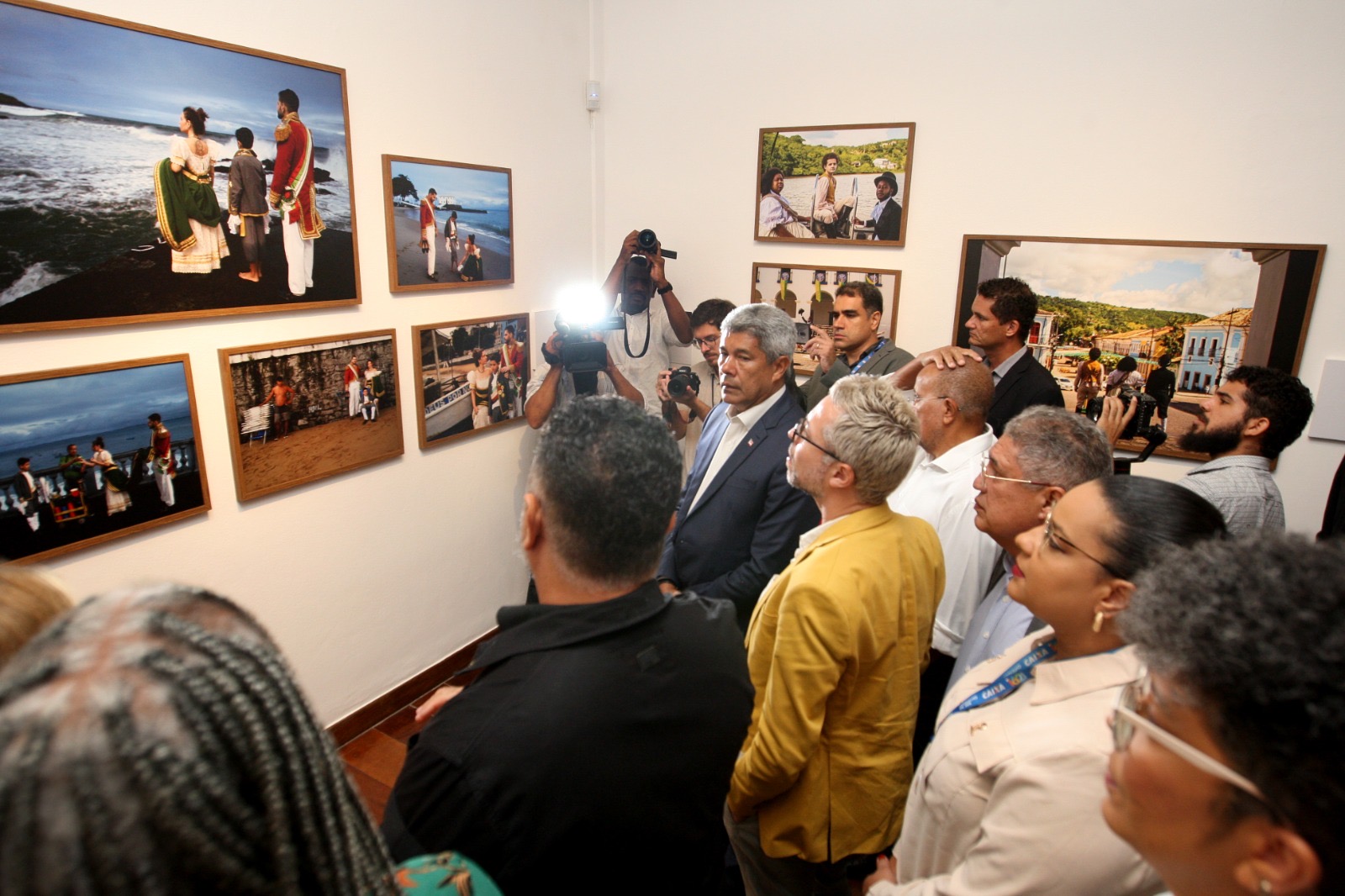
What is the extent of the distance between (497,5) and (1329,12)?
11.4 ft

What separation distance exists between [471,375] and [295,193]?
1.20m

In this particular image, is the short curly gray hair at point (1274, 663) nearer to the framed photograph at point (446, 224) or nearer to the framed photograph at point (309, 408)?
the framed photograph at point (309, 408)

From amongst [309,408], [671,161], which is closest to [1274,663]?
[309,408]

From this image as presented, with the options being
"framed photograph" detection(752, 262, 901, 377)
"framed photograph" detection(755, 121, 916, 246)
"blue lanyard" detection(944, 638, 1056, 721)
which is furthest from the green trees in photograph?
"blue lanyard" detection(944, 638, 1056, 721)

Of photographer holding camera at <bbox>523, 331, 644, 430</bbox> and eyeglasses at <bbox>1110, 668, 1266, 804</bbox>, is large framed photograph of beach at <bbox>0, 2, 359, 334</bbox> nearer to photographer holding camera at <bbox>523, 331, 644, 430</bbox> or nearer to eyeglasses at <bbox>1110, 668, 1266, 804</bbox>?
photographer holding camera at <bbox>523, 331, 644, 430</bbox>

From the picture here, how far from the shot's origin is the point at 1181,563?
80cm

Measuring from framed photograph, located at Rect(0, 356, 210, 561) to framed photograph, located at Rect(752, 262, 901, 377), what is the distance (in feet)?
8.89

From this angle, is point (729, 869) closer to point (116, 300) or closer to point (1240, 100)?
point (116, 300)

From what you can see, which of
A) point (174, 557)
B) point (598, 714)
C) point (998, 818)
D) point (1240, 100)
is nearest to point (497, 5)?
point (174, 557)

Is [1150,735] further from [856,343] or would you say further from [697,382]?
[697,382]

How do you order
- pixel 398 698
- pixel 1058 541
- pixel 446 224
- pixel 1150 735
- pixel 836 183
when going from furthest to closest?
pixel 836 183
pixel 398 698
pixel 446 224
pixel 1058 541
pixel 1150 735

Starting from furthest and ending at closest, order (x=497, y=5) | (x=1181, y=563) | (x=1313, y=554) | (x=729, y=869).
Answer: (x=497, y=5) < (x=729, y=869) < (x=1181, y=563) < (x=1313, y=554)

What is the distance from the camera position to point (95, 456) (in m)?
2.20

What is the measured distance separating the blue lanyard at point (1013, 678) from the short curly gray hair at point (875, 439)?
1.77ft
